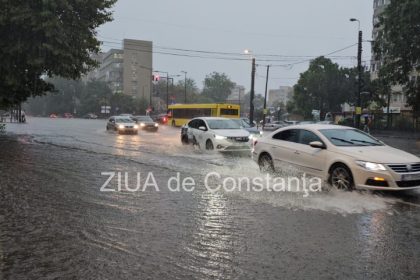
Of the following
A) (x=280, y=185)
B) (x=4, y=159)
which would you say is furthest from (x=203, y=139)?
(x=280, y=185)

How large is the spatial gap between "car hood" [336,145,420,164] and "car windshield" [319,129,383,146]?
1.16 feet

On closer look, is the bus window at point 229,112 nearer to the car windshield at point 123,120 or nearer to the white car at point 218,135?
the car windshield at point 123,120

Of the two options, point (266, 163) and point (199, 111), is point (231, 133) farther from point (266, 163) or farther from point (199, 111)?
point (199, 111)

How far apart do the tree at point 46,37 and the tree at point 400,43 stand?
881 inches

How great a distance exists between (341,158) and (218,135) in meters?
8.59

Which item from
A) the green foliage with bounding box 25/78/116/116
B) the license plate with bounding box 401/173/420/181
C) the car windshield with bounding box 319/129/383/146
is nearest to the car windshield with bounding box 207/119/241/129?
the car windshield with bounding box 319/129/383/146

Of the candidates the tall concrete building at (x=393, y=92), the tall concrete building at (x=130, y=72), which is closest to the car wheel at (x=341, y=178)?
the tall concrete building at (x=393, y=92)

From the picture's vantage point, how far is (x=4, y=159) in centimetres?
1509

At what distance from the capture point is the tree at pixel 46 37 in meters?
19.9

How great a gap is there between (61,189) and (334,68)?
74.5m

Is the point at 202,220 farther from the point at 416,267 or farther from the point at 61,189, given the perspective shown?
the point at 61,189

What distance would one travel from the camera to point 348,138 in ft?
33.9

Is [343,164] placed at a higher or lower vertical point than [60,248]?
higher

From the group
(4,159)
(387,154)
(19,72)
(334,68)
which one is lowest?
(4,159)
